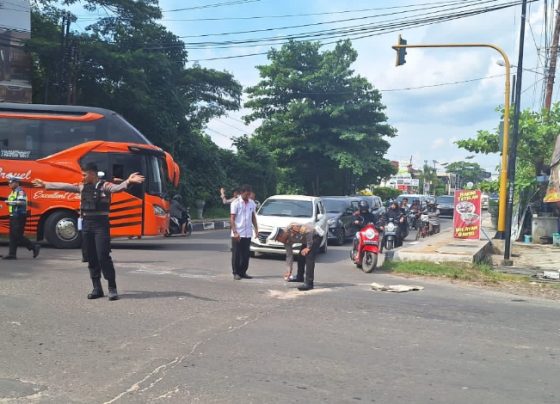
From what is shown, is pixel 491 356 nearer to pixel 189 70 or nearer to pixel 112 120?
pixel 112 120

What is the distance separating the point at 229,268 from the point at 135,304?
426cm

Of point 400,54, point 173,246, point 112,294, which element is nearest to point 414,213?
point 400,54

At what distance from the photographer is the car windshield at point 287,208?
14305 mm

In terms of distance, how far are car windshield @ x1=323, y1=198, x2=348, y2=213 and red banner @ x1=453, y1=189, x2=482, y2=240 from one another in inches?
157

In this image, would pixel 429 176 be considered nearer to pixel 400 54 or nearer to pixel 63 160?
pixel 400 54

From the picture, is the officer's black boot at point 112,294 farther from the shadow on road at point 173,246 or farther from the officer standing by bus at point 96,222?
the shadow on road at point 173,246

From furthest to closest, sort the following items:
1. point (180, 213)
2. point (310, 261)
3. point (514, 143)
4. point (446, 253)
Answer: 1. point (180, 213)
2. point (514, 143)
3. point (446, 253)
4. point (310, 261)

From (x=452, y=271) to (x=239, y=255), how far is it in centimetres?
458

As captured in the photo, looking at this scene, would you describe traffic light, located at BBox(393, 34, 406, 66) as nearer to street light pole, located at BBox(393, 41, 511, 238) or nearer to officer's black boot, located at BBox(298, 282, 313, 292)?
street light pole, located at BBox(393, 41, 511, 238)

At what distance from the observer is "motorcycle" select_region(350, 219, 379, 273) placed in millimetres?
11711

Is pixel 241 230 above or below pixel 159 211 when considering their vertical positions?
below

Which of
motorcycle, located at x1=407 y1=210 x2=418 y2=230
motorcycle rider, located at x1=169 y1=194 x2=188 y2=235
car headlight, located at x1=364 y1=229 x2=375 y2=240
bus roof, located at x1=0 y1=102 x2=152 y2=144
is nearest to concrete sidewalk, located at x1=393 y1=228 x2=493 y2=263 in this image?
car headlight, located at x1=364 y1=229 x2=375 y2=240

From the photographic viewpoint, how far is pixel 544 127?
20062 mm

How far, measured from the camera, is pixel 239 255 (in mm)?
10039
